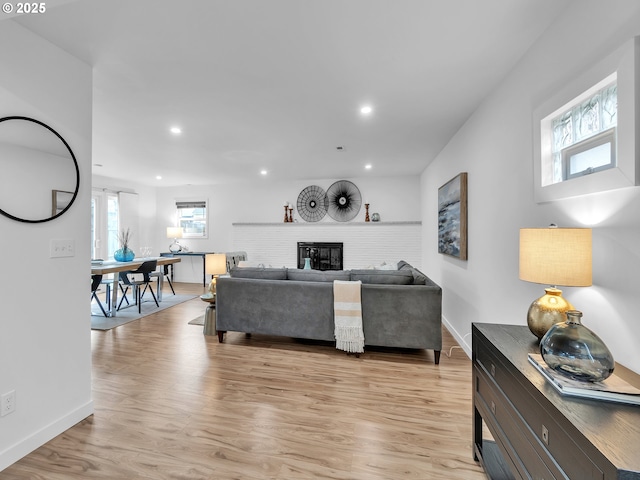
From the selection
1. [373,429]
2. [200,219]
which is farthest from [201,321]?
[200,219]

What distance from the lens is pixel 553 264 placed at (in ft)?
4.08

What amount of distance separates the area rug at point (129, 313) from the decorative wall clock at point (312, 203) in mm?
2895

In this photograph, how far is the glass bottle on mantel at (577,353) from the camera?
92 centimetres

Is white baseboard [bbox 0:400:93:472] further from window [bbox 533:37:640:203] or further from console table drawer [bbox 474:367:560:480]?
window [bbox 533:37:640:203]

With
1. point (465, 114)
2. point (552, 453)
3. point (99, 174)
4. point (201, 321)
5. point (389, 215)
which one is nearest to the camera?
point (552, 453)

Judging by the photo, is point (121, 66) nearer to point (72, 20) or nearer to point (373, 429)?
point (72, 20)

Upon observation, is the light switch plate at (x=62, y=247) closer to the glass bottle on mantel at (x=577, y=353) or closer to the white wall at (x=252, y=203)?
the glass bottle on mantel at (x=577, y=353)

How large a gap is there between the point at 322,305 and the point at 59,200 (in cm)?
222

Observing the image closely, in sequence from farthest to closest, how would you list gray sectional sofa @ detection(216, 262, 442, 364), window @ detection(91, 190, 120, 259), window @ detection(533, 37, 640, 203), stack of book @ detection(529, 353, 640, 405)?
window @ detection(91, 190, 120, 259), gray sectional sofa @ detection(216, 262, 442, 364), window @ detection(533, 37, 640, 203), stack of book @ detection(529, 353, 640, 405)

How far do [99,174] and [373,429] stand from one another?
6605 millimetres

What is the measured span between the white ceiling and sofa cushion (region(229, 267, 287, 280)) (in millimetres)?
1590

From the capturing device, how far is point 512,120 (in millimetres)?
2107

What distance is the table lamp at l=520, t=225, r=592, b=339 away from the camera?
1.20m

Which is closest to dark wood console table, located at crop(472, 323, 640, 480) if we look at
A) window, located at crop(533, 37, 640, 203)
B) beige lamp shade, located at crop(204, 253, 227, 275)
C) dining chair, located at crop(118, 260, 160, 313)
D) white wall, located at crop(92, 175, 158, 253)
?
Result: window, located at crop(533, 37, 640, 203)
